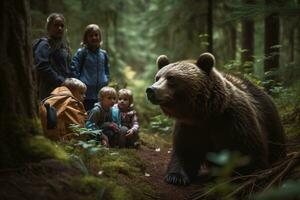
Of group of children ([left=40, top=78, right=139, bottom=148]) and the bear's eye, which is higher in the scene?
the bear's eye

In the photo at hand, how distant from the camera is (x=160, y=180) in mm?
6652

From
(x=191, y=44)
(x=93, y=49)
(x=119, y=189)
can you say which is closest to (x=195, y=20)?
(x=191, y=44)

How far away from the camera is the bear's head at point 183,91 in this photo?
611cm

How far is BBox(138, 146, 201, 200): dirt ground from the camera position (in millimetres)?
5882

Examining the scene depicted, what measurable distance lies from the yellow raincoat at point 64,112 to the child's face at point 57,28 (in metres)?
1.19

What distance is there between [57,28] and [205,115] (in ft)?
9.69

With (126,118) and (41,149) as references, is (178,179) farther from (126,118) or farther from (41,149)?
(41,149)

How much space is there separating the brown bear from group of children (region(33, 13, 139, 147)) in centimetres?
123

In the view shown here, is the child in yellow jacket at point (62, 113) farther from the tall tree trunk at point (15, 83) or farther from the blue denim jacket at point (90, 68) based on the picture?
the tall tree trunk at point (15, 83)

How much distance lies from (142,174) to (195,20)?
846cm

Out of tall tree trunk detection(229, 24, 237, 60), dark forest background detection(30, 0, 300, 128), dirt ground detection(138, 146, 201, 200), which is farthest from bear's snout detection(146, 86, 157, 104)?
tall tree trunk detection(229, 24, 237, 60)

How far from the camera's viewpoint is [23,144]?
4.33m

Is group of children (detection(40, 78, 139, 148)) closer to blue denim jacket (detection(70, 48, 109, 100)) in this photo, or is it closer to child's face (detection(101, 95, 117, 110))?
child's face (detection(101, 95, 117, 110))

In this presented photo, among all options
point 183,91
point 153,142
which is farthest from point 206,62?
point 153,142
